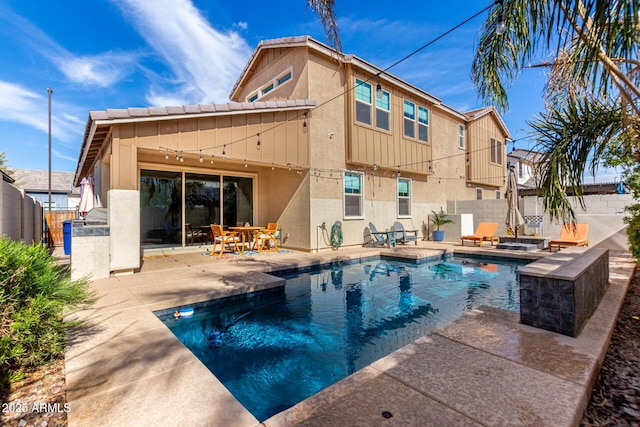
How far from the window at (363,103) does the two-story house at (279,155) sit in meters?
0.04

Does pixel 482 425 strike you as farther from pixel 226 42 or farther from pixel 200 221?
pixel 226 42

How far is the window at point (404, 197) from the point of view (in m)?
12.7

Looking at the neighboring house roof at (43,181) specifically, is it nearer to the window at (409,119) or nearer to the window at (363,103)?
the window at (363,103)

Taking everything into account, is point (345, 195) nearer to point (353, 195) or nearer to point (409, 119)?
point (353, 195)

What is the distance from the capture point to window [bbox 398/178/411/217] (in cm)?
1268

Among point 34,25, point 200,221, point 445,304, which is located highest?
point 34,25

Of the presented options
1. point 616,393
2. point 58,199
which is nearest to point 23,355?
point 616,393

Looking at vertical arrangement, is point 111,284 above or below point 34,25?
below

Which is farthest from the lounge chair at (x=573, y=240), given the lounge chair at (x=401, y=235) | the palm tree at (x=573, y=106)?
the palm tree at (x=573, y=106)

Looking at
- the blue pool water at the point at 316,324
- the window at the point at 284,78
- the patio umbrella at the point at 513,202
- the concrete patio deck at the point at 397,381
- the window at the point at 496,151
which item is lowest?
the blue pool water at the point at 316,324

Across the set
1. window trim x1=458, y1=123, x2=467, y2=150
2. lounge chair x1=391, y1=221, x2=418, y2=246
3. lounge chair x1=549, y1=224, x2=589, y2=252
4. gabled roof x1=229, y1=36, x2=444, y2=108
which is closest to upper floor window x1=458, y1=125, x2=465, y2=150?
window trim x1=458, y1=123, x2=467, y2=150

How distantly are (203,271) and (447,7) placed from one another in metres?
7.09

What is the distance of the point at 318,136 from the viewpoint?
958 centimetres

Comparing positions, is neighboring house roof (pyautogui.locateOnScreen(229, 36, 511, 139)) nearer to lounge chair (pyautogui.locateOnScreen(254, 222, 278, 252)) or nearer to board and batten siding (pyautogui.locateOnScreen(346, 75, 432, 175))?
board and batten siding (pyautogui.locateOnScreen(346, 75, 432, 175))
